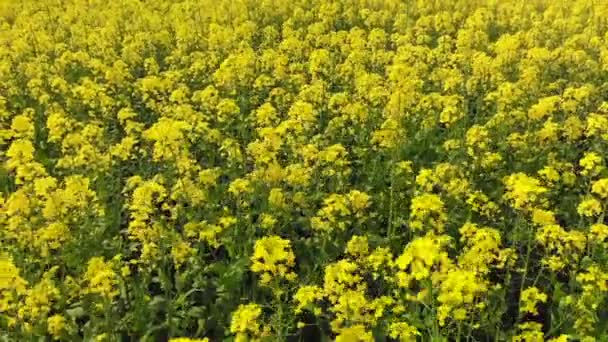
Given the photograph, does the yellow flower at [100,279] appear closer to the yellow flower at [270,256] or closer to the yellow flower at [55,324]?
the yellow flower at [55,324]

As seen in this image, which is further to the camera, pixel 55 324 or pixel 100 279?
pixel 55 324

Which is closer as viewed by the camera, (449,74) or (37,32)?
(449,74)

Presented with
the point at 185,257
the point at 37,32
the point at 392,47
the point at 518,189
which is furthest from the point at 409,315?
the point at 37,32

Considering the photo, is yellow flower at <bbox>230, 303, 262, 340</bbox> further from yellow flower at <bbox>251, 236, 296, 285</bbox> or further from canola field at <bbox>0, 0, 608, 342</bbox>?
yellow flower at <bbox>251, 236, 296, 285</bbox>

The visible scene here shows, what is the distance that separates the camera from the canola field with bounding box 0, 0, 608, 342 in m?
4.54

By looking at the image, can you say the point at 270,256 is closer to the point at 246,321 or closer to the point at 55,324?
the point at 246,321

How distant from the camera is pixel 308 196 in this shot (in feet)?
20.4

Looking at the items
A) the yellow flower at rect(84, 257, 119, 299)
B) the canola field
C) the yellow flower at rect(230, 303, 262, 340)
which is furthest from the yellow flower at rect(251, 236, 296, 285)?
the yellow flower at rect(84, 257, 119, 299)

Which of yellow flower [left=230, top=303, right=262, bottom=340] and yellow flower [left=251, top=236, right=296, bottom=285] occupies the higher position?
yellow flower [left=251, top=236, right=296, bottom=285]

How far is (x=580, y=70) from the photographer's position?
9.44 m

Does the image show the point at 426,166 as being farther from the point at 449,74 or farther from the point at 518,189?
the point at 518,189

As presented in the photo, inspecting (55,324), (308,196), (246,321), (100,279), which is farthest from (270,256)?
(308,196)

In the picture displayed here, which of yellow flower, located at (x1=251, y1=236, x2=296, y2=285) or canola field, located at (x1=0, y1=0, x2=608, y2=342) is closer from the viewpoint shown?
yellow flower, located at (x1=251, y1=236, x2=296, y2=285)

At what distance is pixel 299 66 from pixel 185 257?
4.47 m
